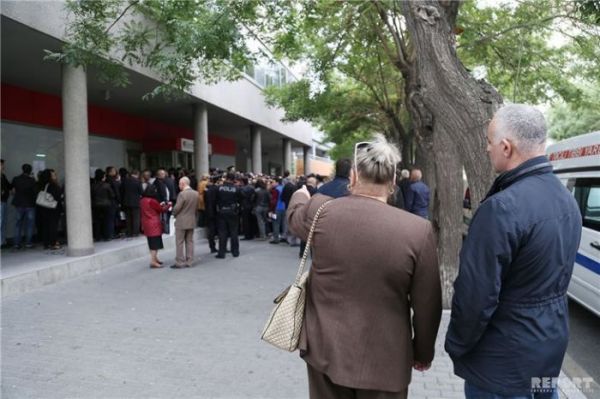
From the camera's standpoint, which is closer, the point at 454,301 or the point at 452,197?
the point at 454,301

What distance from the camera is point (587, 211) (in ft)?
20.8

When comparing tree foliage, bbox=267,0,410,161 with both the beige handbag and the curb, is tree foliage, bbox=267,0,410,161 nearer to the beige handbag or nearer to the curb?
the curb

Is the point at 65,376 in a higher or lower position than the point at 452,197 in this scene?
lower

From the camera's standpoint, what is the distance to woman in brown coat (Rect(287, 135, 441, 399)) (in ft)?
6.78

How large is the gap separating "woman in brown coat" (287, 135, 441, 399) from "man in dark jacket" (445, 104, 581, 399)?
0.59ft

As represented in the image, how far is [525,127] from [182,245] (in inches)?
327

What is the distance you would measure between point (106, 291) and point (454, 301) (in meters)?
6.68

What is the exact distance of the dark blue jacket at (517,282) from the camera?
1851 millimetres

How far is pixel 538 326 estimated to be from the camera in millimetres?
1914

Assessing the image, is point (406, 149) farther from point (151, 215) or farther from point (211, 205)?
point (151, 215)

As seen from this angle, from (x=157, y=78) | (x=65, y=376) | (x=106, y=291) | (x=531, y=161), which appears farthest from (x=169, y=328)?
(x=157, y=78)

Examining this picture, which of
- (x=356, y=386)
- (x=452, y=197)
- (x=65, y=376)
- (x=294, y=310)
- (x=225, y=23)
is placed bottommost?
(x=65, y=376)

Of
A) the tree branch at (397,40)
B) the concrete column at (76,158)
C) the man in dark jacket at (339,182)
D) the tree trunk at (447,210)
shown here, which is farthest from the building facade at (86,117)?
the tree trunk at (447,210)

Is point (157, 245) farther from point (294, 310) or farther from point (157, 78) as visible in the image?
point (294, 310)
